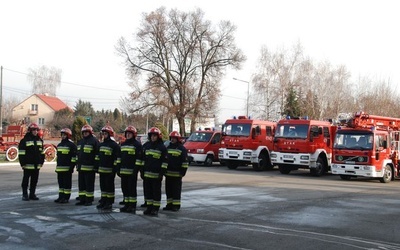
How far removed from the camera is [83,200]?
38.2 feet

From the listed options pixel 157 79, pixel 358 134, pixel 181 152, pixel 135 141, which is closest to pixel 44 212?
pixel 135 141

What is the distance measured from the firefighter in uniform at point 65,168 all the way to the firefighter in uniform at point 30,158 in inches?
26.4

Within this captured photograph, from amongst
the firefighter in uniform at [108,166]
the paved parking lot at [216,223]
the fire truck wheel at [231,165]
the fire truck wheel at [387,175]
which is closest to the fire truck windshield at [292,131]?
the fire truck wheel at [231,165]

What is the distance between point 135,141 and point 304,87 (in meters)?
45.9

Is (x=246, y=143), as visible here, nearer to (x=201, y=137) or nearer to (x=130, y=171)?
(x=201, y=137)

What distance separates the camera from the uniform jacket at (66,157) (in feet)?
39.4

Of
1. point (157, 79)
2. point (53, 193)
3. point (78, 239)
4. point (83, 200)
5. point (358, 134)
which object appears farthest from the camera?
point (157, 79)

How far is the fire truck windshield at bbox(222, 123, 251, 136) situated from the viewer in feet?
83.8

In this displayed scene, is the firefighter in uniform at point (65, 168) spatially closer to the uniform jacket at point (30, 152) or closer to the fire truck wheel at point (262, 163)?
the uniform jacket at point (30, 152)

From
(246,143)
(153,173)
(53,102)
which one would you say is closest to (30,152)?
(153,173)

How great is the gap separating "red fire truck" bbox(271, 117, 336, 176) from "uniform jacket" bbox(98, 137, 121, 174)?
45.2ft

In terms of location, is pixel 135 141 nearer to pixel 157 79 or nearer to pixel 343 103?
pixel 157 79

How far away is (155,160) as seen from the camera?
10453 millimetres

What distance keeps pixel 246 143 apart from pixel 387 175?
7138 millimetres
